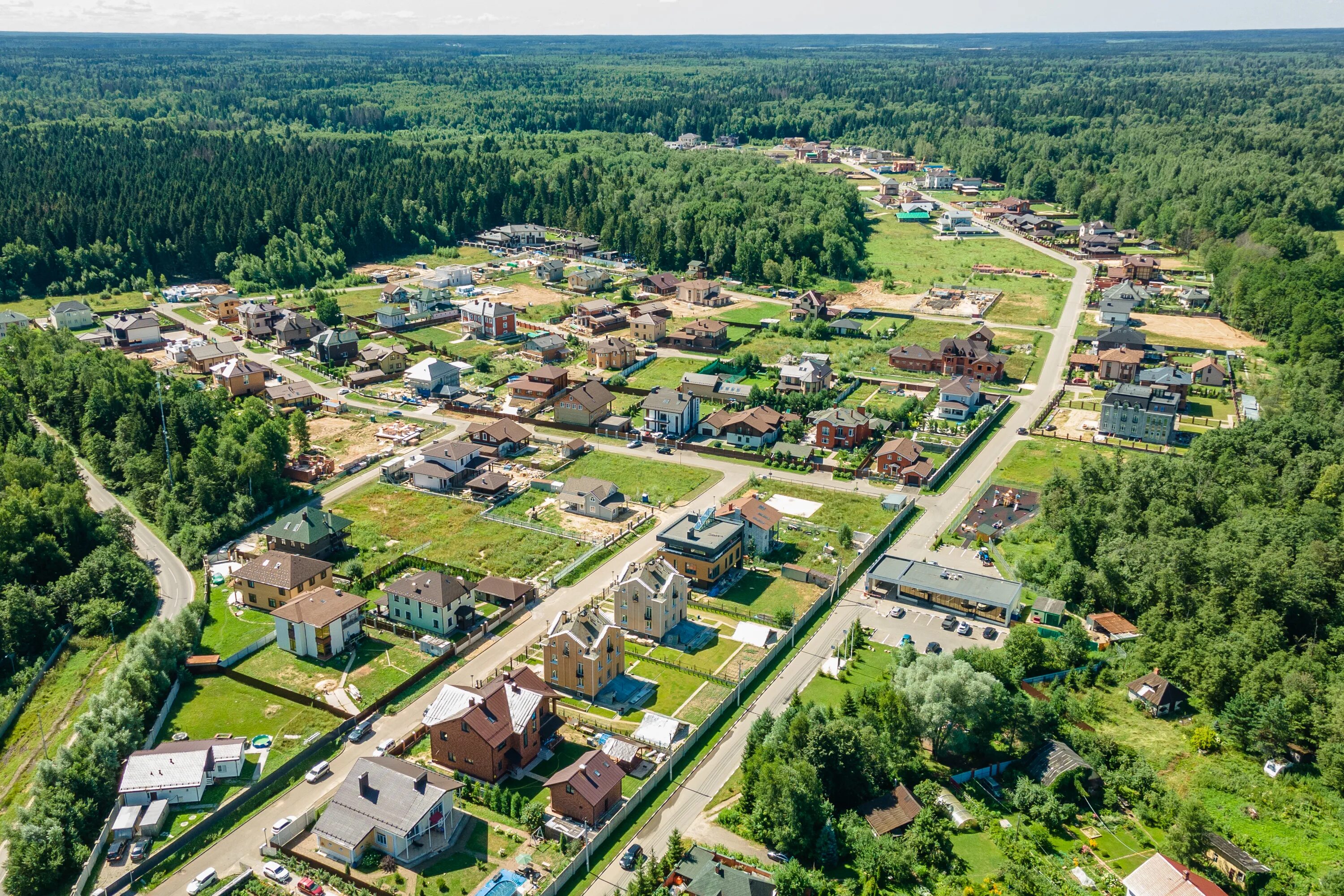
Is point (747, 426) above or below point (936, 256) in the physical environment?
below

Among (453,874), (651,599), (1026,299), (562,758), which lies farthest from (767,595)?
(1026,299)

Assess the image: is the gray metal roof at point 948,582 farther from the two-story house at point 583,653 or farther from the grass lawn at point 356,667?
the grass lawn at point 356,667

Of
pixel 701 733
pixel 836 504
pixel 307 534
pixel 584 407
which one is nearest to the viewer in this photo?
pixel 701 733

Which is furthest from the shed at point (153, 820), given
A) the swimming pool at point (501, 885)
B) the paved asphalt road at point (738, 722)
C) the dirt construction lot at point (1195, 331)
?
the dirt construction lot at point (1195, 331)

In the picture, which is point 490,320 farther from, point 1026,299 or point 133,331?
point 1026,299

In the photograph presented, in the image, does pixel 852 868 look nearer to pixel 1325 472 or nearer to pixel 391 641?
pixel 391 641

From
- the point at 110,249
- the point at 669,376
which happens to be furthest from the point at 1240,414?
the point at 110,249

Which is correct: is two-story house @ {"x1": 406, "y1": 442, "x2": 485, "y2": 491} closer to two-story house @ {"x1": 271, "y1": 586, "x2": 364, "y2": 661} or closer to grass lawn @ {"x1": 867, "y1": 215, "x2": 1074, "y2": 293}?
two-story house @ {"x1": 271, "y1": 586, "x2": 364, "y2": 661}
